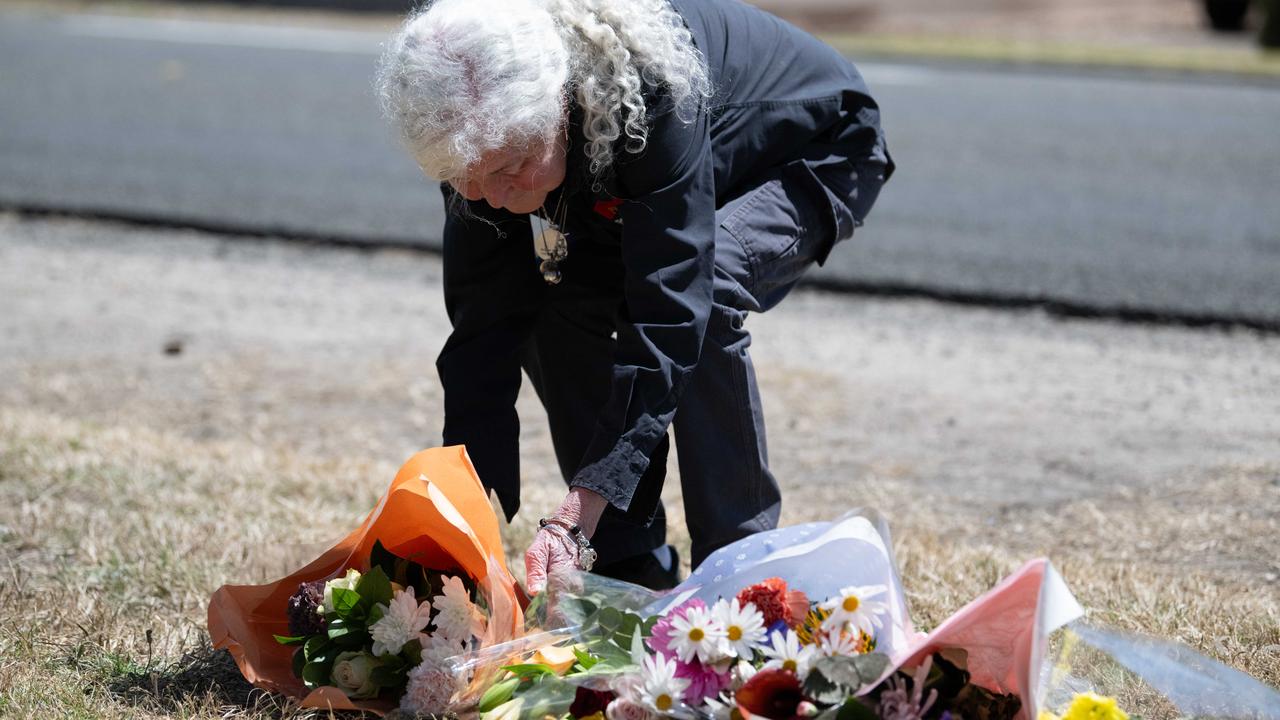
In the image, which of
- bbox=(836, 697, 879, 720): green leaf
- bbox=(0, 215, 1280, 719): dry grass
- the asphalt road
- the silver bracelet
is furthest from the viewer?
the asphalt road

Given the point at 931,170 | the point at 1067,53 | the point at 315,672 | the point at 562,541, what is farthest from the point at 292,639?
the point at 1067,53

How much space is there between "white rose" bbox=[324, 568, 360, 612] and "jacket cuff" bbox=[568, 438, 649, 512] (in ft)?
1.40

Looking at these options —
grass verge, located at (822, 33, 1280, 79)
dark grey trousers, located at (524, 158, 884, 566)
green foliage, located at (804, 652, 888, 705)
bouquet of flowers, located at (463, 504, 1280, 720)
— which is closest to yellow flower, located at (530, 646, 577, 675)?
bouquet of flowers, located at (463, 504, 1280, 720)

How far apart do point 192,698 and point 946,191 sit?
5.57 m

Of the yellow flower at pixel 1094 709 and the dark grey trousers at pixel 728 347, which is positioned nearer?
the yellow flower at pixel 1094 709

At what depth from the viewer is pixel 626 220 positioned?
2309 millimetres

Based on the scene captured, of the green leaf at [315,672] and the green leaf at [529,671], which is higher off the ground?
the green leaf at [529,671]

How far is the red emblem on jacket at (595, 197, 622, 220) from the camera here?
2.42 m

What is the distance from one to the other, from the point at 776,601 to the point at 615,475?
34 centimetres

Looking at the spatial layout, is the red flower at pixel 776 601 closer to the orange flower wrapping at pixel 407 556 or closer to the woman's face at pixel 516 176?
the orange flower wrapping at pixel 407 556

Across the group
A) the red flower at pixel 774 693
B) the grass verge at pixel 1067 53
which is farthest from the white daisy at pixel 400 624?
the grass verge at pixel 1067 53

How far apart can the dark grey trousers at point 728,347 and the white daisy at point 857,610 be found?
513 millimetres

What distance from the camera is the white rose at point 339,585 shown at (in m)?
2.33

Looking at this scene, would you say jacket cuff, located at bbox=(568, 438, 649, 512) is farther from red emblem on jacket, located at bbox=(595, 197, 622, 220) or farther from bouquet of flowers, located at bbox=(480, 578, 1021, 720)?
red emblem on jacket, located at bbox=(595, 197, 622, 220)
